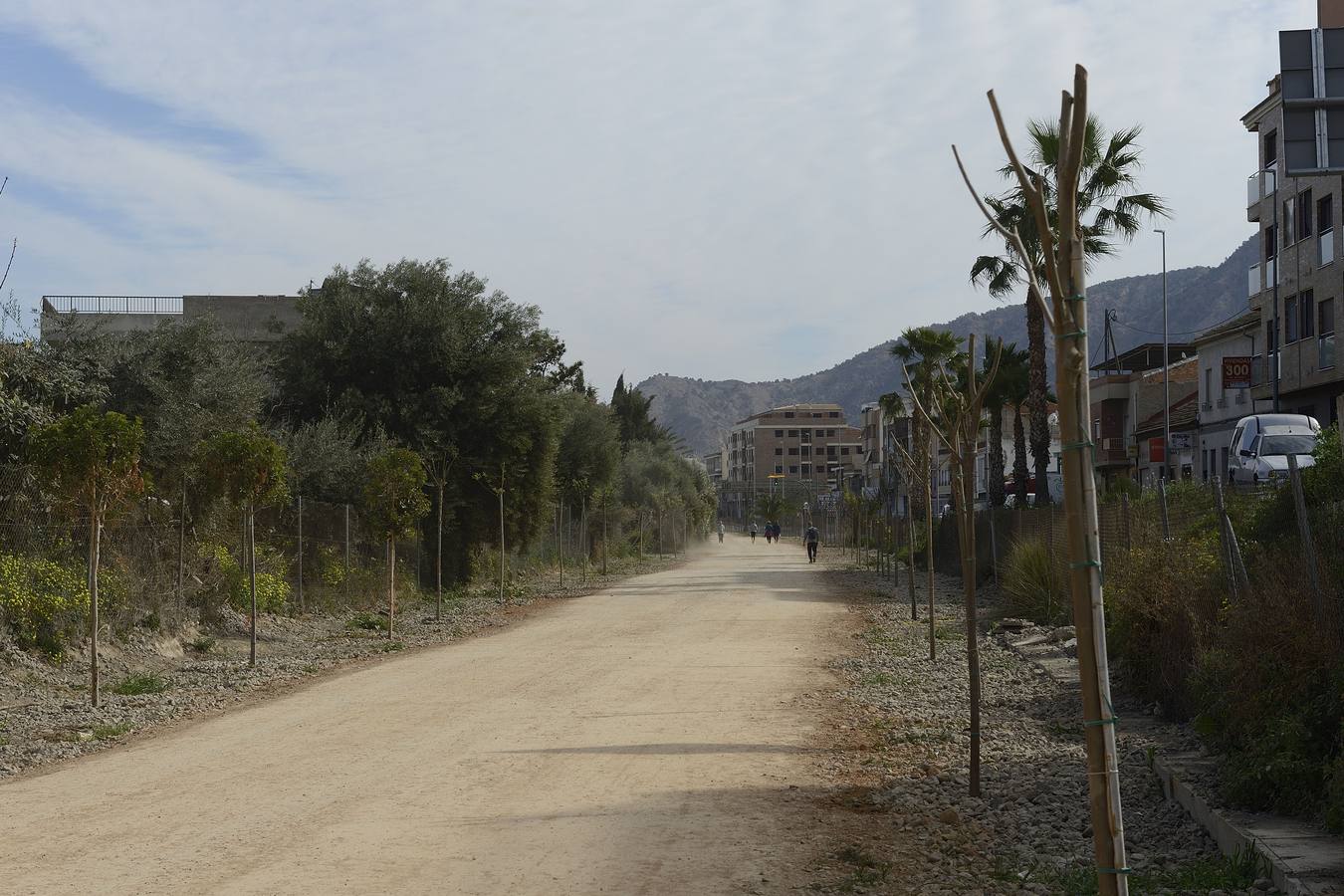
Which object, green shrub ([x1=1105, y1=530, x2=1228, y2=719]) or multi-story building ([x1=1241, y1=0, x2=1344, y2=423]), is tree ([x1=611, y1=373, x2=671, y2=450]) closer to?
multi-story building ([x1=1241, y1=0, x2=1344, y2=423])

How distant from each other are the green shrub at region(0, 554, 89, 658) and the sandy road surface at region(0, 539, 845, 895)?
3078mm

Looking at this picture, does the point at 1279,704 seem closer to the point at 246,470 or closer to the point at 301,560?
the point at 246,470

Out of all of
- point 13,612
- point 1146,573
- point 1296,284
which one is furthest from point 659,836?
point 1296,284

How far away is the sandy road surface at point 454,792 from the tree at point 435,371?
14846 millimetres

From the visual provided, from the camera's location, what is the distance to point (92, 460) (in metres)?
13.7

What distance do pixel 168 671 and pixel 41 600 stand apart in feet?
7.14

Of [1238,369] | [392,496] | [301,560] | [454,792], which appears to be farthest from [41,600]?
[1238,369]

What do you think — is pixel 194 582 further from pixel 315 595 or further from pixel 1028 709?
pixel 1028 709

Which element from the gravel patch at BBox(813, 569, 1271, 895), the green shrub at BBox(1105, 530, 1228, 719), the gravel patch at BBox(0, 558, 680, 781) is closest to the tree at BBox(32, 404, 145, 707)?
the gravel patch at BBox(0, 558, 680, 781)

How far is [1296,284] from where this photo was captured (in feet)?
142

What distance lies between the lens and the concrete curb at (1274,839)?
19.7 ft

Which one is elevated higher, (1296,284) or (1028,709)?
(1296,284)

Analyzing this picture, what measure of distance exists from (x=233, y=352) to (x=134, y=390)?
2830 mm

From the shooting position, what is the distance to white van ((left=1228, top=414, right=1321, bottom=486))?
95.4 feet
